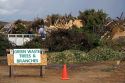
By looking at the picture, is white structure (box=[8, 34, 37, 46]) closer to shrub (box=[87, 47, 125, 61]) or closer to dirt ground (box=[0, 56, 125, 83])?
shrub (box=[87, 47, 125, 61])

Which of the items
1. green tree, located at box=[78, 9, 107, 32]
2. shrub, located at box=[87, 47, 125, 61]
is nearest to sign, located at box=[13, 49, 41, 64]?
shrub, located at box=[87, 47, 125, 61]

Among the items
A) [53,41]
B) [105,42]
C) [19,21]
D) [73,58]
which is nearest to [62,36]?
[53,41]

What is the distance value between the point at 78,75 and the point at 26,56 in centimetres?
268

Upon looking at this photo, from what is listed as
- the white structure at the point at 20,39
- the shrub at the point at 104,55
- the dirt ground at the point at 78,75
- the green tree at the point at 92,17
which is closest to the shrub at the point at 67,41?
the shrub at the point at 104,55

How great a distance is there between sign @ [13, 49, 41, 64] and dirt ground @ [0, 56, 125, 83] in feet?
2.20

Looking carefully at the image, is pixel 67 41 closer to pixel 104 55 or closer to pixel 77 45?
pixel 77 45

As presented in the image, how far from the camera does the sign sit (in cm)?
1881

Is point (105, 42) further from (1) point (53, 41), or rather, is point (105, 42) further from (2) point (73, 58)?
(2) point (73, 58)

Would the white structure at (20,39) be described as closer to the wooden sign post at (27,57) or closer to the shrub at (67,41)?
the shrub at (67,41)

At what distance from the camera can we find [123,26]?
123 ft

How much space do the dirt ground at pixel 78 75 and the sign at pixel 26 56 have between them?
669 mm

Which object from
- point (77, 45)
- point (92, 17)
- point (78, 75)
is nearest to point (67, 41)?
point (77, 45)

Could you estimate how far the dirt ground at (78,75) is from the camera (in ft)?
57.7

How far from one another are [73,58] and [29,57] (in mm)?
8916
